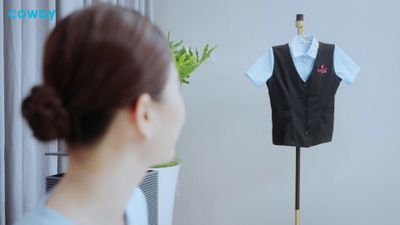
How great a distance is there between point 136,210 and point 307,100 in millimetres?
1138

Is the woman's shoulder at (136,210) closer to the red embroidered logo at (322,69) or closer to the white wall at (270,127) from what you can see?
the red embroidered logo at (322,69)

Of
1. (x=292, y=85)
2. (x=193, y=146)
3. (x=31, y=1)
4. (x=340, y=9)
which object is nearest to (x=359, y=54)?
(x=340, y=9)

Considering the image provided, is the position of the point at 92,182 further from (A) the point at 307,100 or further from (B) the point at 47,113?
(A) the point at 307,100

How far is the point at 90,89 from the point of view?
0.63 metres

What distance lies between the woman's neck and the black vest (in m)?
1.24

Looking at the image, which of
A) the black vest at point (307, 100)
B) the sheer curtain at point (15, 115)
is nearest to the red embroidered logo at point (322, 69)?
the black vest at point (307, 100)

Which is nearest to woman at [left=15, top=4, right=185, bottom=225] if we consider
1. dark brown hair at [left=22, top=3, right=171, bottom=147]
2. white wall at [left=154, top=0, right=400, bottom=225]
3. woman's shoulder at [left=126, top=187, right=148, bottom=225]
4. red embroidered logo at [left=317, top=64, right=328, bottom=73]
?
dark brown hair at [left=22, top=3, right=171, bottom=147]

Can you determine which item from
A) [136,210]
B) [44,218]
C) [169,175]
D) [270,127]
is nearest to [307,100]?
[270,127]

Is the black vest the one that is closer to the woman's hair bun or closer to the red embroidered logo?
the red embroidered logo

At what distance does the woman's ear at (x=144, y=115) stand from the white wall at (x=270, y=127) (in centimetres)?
176

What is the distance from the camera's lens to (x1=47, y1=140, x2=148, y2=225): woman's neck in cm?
69

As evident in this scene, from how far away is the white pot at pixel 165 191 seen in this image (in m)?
1.84

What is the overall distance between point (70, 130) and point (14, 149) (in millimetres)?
1017

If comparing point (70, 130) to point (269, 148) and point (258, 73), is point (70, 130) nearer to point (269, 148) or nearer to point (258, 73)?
point (258, 73)
